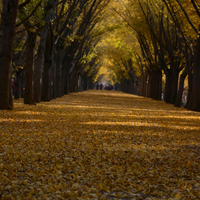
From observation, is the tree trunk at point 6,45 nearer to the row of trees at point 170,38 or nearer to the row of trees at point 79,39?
the row of trees at point 79,39

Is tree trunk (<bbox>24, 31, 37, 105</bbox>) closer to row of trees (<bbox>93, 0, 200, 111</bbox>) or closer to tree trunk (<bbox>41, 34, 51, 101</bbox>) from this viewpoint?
tree trunk (<bbox>41, 34, 51, 101</bbox>)

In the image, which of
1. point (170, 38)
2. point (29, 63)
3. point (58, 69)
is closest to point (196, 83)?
point (170, 38)

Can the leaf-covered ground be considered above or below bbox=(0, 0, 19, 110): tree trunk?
below

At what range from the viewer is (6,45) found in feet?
46.1

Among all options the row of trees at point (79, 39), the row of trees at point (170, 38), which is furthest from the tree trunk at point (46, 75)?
the row of trees at point (170, 38)

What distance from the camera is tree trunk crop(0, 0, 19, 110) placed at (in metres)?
13.8

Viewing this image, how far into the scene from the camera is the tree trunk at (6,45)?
13805 millimetres

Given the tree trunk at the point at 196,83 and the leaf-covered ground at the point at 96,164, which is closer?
the leaf-covered ground at the point at 96,164

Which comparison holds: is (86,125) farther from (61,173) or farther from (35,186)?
(35,186)

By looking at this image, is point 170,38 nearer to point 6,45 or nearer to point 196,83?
point 196,83

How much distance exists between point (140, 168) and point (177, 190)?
1.17m

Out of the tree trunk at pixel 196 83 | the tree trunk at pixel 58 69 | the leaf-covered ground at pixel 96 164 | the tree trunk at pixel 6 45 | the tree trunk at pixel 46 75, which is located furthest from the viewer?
the tree trunk at pixel 58 69

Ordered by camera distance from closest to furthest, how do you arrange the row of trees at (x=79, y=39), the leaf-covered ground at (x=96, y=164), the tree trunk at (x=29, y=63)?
1. the leaf-covered ground at (x=96, y=164)
2. the row of trees at (x=79, y=39)
3. the tree trunk at (x=29, y=63)

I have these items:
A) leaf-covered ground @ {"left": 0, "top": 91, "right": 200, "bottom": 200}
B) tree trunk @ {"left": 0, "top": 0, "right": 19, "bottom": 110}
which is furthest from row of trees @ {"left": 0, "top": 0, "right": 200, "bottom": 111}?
leaf-covered ground @ {"left": 0, "top": 91, "right": 200, "bottom": 200}
